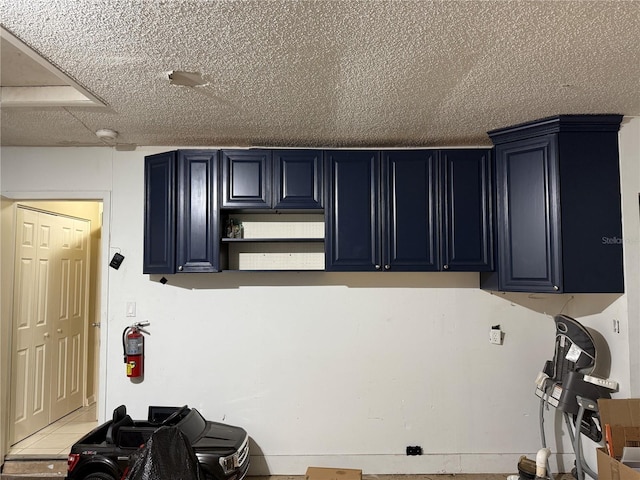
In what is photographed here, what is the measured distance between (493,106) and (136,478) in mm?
2884

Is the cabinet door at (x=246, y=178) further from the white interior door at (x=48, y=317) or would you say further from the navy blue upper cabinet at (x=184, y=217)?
the white interior door at (x=48, y=317)

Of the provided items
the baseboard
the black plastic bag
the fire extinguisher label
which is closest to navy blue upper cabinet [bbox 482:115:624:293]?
the baseboard

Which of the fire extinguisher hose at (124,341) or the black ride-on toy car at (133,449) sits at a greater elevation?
the fire extinguisher hose at (124,341)

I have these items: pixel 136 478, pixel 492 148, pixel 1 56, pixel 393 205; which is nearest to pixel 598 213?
pixel 492 148

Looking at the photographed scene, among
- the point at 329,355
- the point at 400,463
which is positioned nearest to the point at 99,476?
the point at 329,355

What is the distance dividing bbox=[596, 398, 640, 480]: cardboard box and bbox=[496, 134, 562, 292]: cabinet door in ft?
2.45

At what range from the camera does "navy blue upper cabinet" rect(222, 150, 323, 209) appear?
3.04m

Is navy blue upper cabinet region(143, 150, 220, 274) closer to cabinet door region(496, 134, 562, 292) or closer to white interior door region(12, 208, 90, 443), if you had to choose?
white interior door region(12, 208, 90, 443)

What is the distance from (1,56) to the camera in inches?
79.2

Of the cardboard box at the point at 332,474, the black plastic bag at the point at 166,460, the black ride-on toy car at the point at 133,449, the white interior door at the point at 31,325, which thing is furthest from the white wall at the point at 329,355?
the black plastic bag at the point at 166,460

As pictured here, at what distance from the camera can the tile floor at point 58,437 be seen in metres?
3.30

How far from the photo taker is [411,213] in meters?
3.03

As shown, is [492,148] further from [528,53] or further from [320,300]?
[320,300]

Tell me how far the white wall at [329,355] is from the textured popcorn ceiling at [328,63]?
110 centimetres
